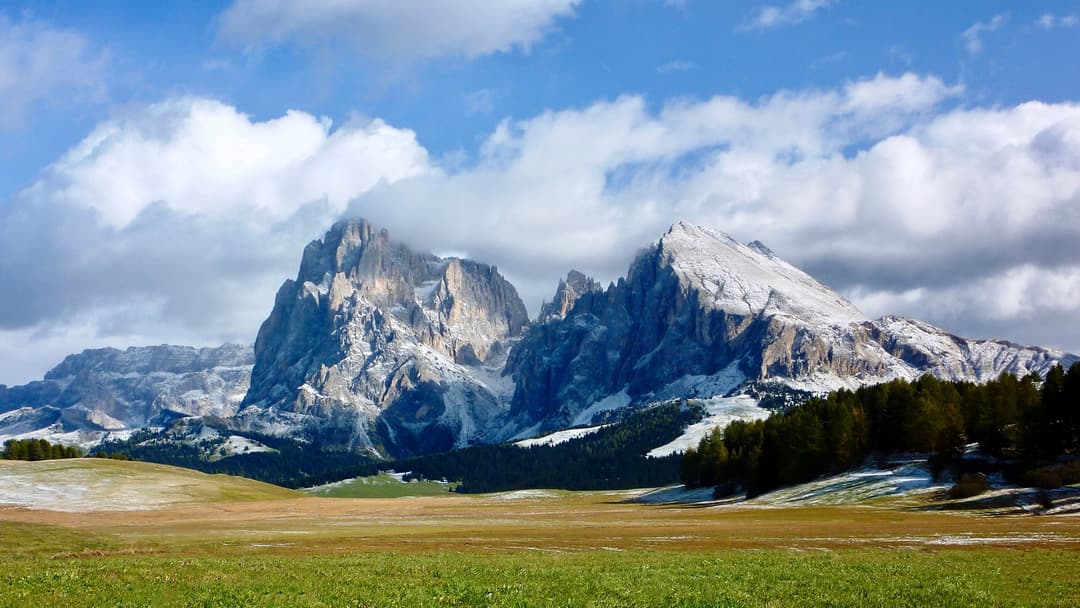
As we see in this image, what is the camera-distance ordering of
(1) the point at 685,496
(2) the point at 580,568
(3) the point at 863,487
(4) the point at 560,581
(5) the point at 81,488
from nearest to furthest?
(4) the point at 560,581
(2) the point at 580,568
(3) the point at 863,487
(5) the point at 81,488
(1) the point at 685,496

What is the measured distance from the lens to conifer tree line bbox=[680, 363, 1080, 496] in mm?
112062

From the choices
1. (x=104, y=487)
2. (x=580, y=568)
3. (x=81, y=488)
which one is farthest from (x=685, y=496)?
(x=580, y=568)

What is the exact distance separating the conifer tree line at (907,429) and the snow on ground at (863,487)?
495 centimetres

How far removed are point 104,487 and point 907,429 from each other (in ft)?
461

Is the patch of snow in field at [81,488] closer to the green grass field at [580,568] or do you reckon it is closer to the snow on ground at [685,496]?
the green grass field at [580,568]

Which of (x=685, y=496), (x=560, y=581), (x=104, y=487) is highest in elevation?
(x=104, y=487)

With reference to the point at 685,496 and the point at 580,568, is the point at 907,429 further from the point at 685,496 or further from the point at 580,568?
the point at 580,568

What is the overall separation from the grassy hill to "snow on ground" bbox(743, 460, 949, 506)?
334 ft

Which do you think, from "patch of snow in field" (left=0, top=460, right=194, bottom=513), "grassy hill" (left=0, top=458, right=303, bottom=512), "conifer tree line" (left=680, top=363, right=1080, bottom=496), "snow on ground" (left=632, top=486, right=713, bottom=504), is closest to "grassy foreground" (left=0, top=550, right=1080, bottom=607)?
"conifer tree line" (left=680, top=363, right=1080, bottom=496)

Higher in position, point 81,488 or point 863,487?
point 81,488

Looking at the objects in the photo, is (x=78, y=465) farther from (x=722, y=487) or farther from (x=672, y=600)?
(x=672, y=600)

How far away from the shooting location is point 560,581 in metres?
35.3

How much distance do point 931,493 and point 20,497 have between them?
457 ft

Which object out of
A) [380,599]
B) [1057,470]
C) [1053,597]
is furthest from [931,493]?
[380,599]
